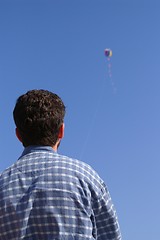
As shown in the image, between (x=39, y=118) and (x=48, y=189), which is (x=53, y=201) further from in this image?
(x=39, y=118)

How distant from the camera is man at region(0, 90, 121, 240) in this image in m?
3.79

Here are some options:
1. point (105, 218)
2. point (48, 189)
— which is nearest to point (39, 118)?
point (48, 189)

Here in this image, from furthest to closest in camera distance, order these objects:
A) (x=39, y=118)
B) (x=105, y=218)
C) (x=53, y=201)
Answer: (x=39, y=118) < (x=105, y=218) < (x=53, y=201)

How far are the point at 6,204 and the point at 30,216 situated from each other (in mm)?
240

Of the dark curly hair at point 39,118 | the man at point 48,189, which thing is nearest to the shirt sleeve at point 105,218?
the man at point 48,189

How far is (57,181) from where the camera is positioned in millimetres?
3906

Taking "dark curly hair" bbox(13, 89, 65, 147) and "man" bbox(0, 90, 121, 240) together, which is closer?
"man" bbox(0, 90, 121, 240)

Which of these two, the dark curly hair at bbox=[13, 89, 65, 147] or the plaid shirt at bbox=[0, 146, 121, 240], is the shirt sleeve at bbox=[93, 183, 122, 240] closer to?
the plaid shirt at bbox=[0, 146, 121, 240]

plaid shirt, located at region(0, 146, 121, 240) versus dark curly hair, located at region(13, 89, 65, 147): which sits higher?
dark curly hair, located at region(13, 89, 65, 147)

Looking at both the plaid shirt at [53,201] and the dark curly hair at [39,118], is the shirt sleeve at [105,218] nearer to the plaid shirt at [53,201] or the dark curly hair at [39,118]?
the plaid shirt at [53,201]

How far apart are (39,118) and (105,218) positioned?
37.6 inches

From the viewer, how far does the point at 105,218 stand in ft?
13.0

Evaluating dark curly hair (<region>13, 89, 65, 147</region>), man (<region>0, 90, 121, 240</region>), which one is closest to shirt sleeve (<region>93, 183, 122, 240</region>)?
man (<region>0, 90, 121, 240</region>)

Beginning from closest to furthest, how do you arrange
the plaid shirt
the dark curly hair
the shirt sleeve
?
the plaid shirt
the shirt sleeve
the dark curly hair
